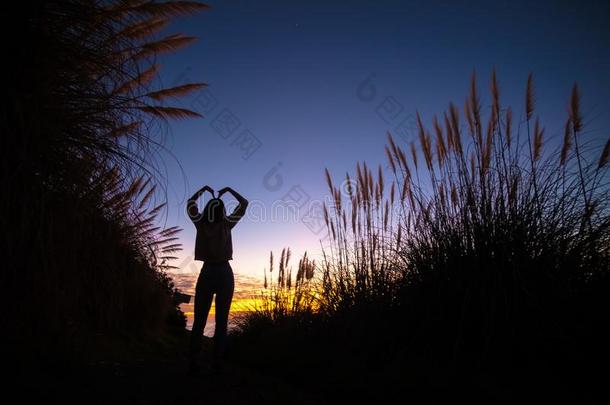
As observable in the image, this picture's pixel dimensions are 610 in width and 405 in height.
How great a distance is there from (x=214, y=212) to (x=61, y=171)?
55.1 inches

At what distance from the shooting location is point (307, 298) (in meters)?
4.60

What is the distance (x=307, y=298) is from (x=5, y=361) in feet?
11.0

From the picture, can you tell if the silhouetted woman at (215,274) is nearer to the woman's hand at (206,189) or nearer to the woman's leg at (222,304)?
the woman's leg at (222,304)

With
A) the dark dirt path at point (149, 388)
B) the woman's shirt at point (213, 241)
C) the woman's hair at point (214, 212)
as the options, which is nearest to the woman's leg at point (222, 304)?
the woman's shirt at point (213, 241)

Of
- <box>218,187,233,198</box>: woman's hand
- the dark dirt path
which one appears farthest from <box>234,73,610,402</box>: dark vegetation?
<box>218,187,233,198</box>: woman's hand

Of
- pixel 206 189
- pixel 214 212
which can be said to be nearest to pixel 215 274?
pixel 214 212

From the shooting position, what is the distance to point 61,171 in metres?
2.19

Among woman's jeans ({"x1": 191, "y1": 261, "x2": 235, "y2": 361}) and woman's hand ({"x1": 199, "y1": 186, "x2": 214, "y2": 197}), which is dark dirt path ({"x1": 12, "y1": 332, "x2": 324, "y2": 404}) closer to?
woman's jeans ({"x1": 191, "y1": 261, "x2": 235, "y2": 361})

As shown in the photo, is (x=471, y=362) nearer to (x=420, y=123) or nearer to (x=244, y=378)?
(x=244, y=378)

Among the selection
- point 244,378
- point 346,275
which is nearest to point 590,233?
point 346,275

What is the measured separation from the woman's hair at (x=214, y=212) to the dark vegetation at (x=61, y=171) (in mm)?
654

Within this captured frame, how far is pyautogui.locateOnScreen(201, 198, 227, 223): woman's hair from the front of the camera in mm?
3342

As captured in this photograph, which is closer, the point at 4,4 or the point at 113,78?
the point at 4,4

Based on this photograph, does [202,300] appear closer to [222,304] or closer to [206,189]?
[222,304]
